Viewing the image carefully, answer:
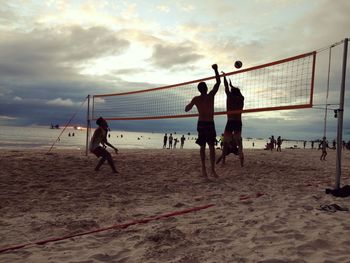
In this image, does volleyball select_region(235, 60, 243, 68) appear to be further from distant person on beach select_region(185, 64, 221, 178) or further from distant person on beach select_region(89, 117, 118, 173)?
distant person on beach select_region(89, 117, 118, 173)

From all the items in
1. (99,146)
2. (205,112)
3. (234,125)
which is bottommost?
(99,146)

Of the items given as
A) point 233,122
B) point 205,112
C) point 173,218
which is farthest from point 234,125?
point 173,218

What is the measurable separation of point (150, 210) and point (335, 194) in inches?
102

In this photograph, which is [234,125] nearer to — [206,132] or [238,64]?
[238,64]

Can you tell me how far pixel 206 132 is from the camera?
648 cm

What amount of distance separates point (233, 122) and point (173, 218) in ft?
14.5

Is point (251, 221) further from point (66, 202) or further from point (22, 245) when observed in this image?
point (66, 202)

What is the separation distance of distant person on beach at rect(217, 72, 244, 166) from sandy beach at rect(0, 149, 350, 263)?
116cm

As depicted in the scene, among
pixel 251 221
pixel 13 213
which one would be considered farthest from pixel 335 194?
pixel 13 213

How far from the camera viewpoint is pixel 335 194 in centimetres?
454

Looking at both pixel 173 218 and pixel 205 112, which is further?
pixel 205 112

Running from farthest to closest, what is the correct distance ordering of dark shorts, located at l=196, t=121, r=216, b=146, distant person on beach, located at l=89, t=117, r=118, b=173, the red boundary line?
distant person on beach, located at l=89, t=117, r=118, b=173 < dark shorts, located at l=196, t=121, r=216, b=146 < the red boundary line

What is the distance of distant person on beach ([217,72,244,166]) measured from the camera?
7.68 m

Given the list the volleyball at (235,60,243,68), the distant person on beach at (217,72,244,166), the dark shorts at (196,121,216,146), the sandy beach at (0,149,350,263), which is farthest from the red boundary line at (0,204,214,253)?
the volleyball at (235,60,243,68)
